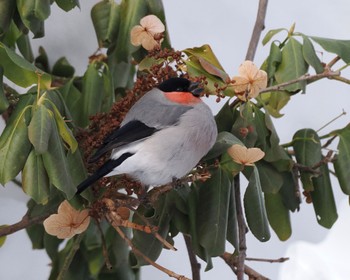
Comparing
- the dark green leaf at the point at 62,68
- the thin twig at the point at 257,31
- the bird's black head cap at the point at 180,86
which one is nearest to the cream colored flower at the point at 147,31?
the bird's black head cap at the point at 180,86

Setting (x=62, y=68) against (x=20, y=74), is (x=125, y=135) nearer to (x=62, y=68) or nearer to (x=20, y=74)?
(x=20, y=74)

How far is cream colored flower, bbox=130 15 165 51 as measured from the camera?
97cm

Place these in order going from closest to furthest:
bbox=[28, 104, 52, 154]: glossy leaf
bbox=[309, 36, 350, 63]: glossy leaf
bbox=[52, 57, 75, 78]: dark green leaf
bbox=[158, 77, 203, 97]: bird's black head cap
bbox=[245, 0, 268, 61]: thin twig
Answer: bbox=[28, 104, 52, 154]: glossy leaf
bbox=[158, 77, 203, 97]: bird's black head cap
bbox=[309, 36, 350, 63]: glossy leaf
bbox=[245, 0, 268, 61]: thin twig
bbox=[52, 57, 75, 78]: dark green leaf

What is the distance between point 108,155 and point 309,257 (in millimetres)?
661

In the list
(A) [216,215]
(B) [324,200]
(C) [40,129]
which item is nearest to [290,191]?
(B) [324,200]

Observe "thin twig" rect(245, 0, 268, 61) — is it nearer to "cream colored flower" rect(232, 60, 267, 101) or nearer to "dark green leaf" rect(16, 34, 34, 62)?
"cream colored flower" rect(232, 60, 267, 101)

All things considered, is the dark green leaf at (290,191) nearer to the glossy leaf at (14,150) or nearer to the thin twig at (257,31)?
the thin twig at (257,31)

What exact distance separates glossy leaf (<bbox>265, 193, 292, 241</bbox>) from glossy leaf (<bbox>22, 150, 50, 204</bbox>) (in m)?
0.35

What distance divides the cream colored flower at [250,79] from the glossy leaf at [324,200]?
0.56 feet

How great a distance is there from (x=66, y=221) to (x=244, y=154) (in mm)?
211

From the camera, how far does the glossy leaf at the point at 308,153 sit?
3.39ft

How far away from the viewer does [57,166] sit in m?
0.83

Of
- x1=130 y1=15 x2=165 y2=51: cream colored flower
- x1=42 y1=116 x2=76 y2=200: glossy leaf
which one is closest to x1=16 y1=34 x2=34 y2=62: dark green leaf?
x1=130 y1=15 x2=165 y2=51: cream colored flower

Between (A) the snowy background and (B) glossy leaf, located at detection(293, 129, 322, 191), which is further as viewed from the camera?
(A) the snowy background
